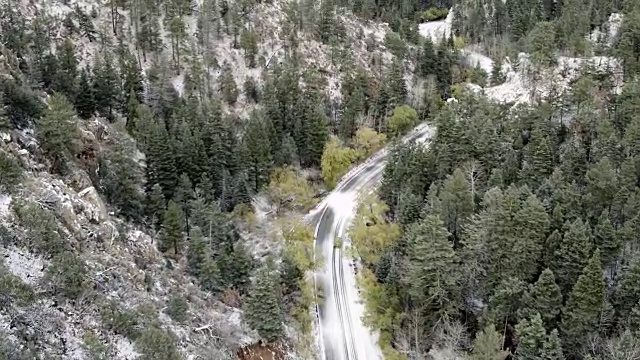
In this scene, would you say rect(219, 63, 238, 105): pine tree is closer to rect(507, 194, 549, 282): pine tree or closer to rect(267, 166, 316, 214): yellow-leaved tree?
rect(267, 166, 316, 214): yellow-leaved tree

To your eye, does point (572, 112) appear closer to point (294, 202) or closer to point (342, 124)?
point (342, 124)

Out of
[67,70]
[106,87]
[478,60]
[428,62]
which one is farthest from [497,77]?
[67,70]

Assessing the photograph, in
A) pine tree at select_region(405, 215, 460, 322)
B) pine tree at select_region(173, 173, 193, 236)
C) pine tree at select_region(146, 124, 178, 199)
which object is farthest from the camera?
pine tree at select_region(146, 124, 178, 199)

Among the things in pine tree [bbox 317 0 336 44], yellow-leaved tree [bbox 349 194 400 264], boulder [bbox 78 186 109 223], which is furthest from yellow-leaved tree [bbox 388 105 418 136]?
boulder [bbox 78 186 109 223]

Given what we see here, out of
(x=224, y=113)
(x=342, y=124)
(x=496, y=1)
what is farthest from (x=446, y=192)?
(x=496, y=1)

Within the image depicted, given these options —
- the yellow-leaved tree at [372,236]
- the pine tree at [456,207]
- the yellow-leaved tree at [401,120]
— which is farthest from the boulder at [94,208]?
the yellow-leaved tree at [401,120]
